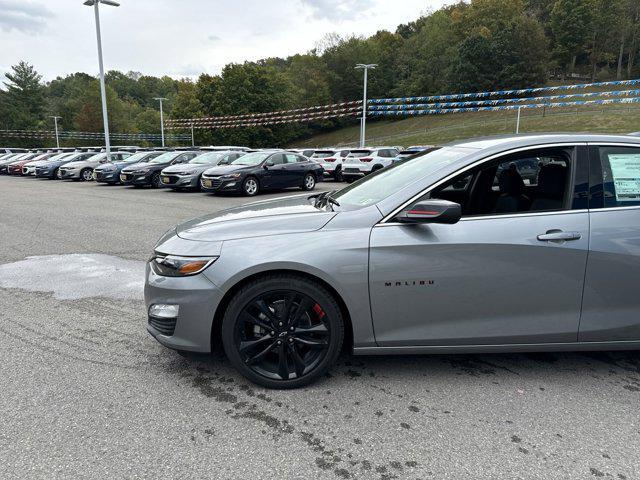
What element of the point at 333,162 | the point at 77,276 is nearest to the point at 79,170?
Result: the point at 333,162

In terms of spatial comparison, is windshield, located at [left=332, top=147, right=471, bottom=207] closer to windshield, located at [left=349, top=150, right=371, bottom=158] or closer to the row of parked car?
the row of parked car

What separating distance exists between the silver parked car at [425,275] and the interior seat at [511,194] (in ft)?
0.13

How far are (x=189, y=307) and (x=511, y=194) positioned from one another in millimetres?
2362

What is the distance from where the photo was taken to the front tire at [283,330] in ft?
9.57

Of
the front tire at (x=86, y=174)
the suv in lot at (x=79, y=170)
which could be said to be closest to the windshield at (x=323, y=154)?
the suv in lot at (x=79, y=170)

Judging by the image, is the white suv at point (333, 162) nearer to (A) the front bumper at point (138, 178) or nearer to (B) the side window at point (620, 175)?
(A) the front bumper at point (138, 178)

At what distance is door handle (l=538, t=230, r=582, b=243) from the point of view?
2.92 m

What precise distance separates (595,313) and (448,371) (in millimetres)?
1011

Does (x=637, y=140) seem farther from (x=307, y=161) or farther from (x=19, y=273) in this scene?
(x=307, y=161)

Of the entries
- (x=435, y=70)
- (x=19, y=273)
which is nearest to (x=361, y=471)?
(x=19, y=273)

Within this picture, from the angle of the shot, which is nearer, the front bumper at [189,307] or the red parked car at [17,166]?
the front bumper at [189,307]

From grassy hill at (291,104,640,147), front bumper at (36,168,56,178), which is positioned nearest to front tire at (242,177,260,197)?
front bumper at (36,168,56,178)

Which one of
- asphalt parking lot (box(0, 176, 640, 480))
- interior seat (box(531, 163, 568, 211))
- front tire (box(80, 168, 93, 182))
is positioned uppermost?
interior seat (box(531, 163, 568, 211))

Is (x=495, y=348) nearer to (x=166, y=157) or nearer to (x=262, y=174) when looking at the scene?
(x=262, y=174)
